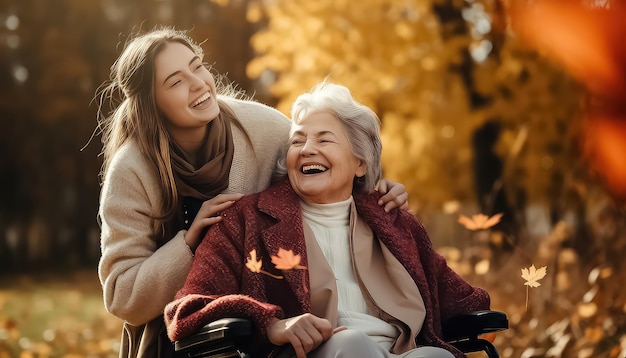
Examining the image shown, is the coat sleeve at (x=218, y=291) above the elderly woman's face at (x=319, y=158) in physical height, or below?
below

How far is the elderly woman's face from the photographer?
3309 mm

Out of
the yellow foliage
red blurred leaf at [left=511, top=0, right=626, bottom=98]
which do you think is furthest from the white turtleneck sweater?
the yellow foliage

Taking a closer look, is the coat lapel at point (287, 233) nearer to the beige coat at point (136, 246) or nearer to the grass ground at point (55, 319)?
the beige coat at point (136, 246)

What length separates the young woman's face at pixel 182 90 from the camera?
349cm

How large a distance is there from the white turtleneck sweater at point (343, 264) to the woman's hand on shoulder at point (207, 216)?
242 mm

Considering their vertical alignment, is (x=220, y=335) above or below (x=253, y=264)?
below

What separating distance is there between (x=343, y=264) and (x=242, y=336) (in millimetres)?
534

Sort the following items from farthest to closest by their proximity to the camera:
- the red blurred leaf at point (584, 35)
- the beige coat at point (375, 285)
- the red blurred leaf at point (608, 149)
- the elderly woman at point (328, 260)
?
the red blurred leaf at point (584, 35), the red blurred leaf at point (608, 149), the beige coat at point (375, 285), the elderly woman at point (328, 260)

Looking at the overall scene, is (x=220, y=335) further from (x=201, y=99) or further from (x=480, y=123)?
(x=480, y=123)

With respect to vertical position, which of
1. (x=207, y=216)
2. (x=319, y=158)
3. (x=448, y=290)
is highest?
(x=319, y=158)

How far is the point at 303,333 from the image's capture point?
9.50 ft

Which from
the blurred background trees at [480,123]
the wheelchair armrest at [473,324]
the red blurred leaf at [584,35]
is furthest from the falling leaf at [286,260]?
the red blurred leaf at [584,35]

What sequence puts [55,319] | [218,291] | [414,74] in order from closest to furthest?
[218,291]
[414,74]
[55,319]

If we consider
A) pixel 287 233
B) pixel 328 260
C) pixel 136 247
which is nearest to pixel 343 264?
pixel 328 260
